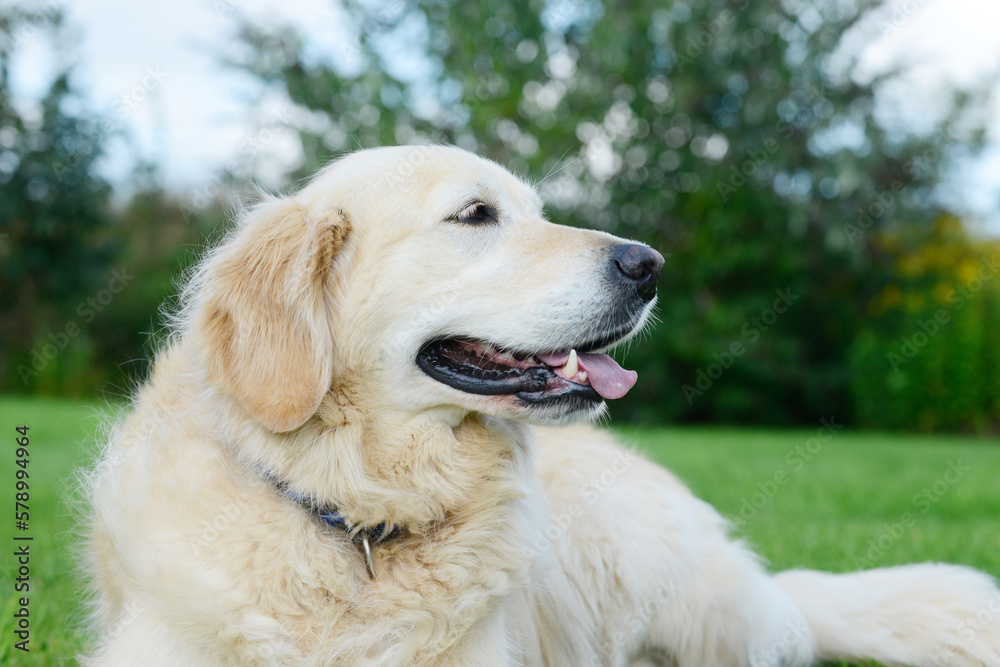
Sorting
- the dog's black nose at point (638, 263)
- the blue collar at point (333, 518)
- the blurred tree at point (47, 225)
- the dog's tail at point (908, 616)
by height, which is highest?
the dog's black nose at point (638, 263)

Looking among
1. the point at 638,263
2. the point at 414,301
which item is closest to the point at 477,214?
the point at 414,301

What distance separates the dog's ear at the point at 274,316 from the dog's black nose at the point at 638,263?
2.72 feet

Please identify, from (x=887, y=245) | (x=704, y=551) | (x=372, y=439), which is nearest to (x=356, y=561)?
(x=372, y=439)

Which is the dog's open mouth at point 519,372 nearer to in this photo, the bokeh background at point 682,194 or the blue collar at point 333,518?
the blue collar at point 333,518

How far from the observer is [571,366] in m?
2.36

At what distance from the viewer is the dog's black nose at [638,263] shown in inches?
94.2

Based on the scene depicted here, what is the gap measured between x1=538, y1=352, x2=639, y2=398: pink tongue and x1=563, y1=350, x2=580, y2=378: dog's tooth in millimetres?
13

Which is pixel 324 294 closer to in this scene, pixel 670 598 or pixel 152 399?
pixel 152 399

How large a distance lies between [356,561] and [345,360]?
55 cm

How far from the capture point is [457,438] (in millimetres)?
2299

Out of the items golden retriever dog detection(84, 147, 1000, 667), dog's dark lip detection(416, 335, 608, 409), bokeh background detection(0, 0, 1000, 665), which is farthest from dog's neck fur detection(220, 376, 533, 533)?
bokeh background detection(0, 0, 1000, 665)

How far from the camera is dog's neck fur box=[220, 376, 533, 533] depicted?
6.97 ft

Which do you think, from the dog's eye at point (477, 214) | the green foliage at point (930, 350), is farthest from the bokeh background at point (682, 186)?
the dog's eye at point (477, 214)

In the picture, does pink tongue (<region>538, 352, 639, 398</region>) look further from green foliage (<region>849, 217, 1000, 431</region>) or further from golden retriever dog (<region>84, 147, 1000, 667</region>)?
green foliage (<region>849, 217, 1000, 431</region>)
